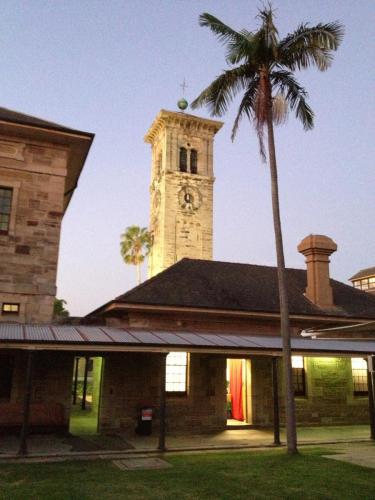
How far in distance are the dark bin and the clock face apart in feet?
105

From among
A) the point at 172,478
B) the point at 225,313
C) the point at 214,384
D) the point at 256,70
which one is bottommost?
the point at 172,478

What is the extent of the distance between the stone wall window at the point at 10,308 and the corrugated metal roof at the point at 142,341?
4.57 ft

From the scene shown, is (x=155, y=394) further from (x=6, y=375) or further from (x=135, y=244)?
(x=135, y=244)

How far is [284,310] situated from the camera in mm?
11406

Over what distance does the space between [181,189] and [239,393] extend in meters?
30.2

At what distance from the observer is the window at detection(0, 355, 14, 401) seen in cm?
1360

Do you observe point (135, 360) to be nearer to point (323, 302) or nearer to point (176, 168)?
point (323, 302)

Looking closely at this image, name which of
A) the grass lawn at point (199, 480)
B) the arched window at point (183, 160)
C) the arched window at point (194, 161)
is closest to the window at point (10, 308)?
the grass lawn at point (199, 480)

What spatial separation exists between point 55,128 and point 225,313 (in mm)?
8798

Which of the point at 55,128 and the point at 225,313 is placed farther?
the point at 225,313

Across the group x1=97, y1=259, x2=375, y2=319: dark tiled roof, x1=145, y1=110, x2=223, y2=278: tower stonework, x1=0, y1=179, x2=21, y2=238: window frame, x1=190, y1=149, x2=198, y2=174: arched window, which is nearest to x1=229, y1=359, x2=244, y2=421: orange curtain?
x1=97, y1=259, x2=375, y2=319: dark tiled roof

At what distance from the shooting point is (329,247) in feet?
65.3

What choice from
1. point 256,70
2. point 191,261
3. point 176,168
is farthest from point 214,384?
point 176,168

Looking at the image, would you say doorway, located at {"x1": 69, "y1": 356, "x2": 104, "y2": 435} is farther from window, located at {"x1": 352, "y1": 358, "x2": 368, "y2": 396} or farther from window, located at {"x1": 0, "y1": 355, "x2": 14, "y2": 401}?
window, located at {"x1": 352, "y1": 358, "x2": 368, "y2": 396}
